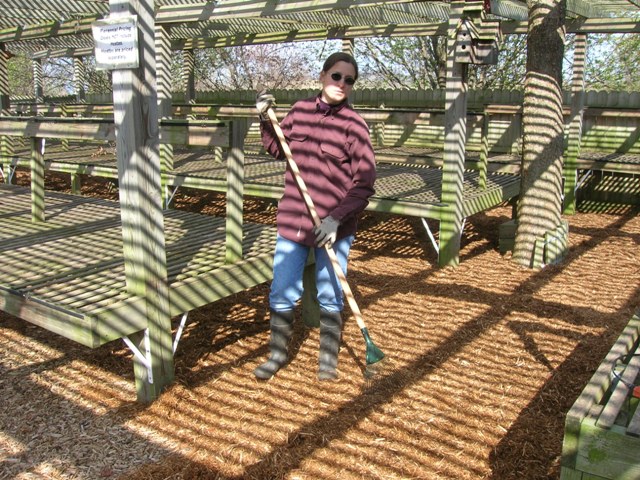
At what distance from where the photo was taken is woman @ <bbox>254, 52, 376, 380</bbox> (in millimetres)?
→ 3416

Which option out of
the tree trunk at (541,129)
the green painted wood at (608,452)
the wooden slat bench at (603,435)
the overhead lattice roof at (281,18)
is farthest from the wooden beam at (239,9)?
the green painted wood at (608,452)

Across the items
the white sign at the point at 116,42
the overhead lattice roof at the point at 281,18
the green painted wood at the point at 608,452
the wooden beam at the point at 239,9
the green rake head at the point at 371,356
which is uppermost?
the overhead lattice roof at the point at 281,18

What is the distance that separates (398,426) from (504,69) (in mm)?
15308

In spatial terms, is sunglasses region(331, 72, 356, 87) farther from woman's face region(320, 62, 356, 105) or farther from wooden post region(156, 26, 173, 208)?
wooden post region(156, 26, 173, 208)

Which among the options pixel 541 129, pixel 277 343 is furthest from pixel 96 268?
pixel 541 129

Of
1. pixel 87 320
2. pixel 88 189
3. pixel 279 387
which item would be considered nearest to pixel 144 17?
pixel 87 320

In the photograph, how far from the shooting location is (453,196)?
618 centimetres

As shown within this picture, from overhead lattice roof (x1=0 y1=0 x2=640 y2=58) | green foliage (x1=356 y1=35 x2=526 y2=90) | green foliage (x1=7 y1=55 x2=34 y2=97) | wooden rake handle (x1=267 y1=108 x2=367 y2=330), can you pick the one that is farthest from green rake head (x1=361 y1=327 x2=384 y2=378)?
green foliage (x1=7 y1=55 x2=34 y2=97)

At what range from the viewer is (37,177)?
4781 mm

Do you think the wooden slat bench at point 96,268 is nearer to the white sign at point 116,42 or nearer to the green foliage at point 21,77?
the white sign at point 116,42

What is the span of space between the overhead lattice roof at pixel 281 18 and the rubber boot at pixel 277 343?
11.4ft

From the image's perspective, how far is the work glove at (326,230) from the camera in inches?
131

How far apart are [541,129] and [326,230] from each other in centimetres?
366

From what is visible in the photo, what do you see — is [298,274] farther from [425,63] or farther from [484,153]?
[425,63]
